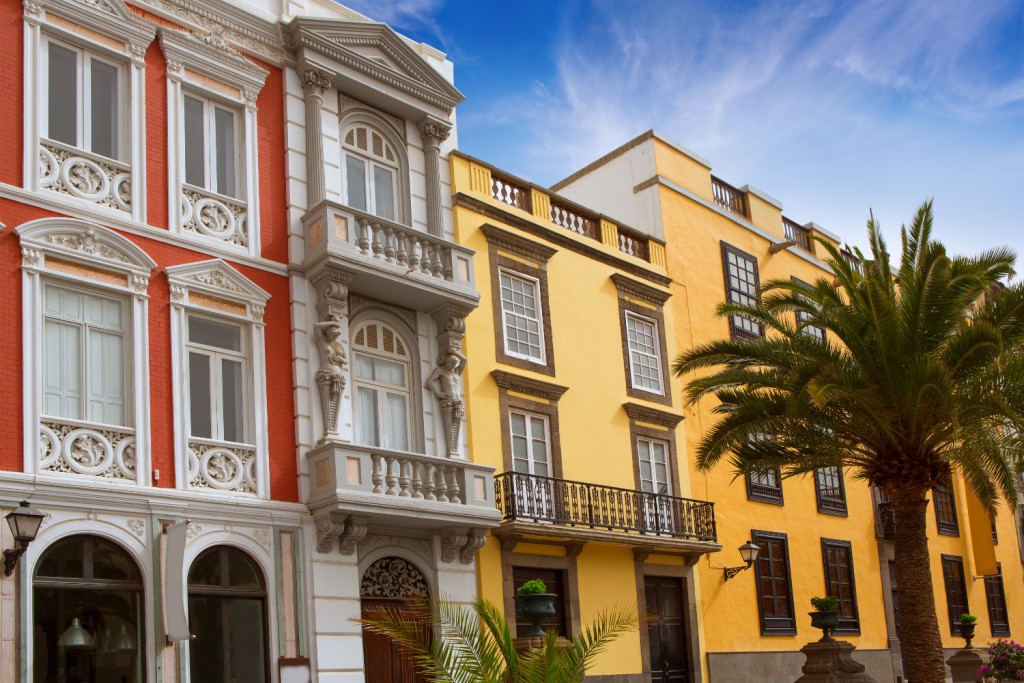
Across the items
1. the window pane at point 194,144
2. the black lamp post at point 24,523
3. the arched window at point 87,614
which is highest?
the window pane at point 194,144

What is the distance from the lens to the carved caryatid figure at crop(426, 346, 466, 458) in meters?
19.2

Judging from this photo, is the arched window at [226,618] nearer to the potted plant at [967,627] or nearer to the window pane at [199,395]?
the window pane at [199,395]

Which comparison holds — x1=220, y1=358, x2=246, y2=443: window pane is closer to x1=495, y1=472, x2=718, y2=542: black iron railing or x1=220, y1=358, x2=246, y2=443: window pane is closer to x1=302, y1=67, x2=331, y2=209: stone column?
x1=302, y1=67, x2=331, y2=209: stone column

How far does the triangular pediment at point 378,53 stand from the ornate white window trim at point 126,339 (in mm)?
4985

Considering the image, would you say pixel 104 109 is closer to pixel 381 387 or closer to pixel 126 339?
pixel 126 339

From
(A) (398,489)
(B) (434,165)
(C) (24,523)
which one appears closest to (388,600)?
(A) (398,489)

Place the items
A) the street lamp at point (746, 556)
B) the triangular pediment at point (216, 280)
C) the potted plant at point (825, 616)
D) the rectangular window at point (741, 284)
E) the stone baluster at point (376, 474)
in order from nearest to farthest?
the triangular pediment at point (216, 280)
the stone baluster at point (376, 474)
the potted plant at point (825, 616)
the street lamp at point (746, 556)
the rectangular window at point (741, 284)

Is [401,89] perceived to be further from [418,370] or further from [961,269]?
[961,269]

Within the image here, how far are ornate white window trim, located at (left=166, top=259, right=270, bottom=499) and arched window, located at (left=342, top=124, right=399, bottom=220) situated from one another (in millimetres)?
2980

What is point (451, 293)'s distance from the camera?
19.3 metres

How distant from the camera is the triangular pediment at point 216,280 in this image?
642 inches

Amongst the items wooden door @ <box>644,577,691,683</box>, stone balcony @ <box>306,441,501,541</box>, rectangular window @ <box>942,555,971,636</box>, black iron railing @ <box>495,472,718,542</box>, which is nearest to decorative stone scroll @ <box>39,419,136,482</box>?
stone balcony @ <box>306,441,501,541</box>

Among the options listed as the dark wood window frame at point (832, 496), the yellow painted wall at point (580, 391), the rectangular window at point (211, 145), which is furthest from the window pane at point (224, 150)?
the dark wood window frame at point (832, 496)

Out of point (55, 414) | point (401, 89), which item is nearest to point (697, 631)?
point (401, 89)
